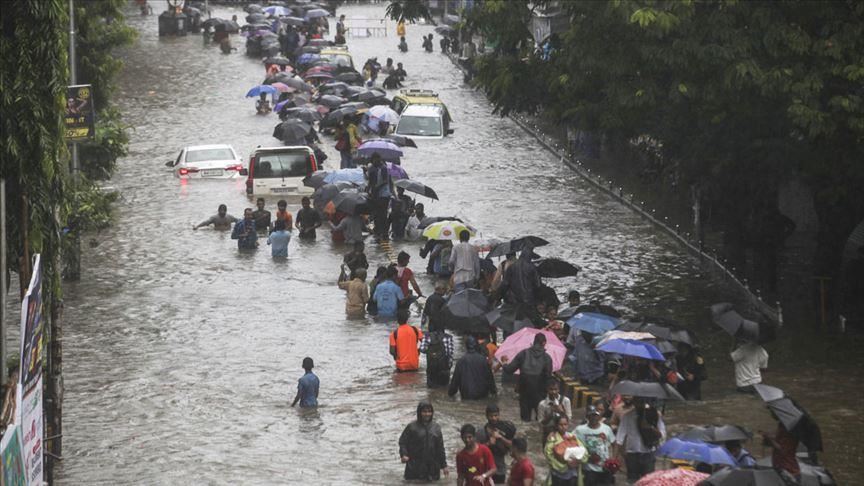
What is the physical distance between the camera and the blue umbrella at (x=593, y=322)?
22.5 m

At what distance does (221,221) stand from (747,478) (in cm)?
2301

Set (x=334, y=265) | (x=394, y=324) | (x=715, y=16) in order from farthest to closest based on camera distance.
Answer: (x=334, y=265) < (x=394, y=324) < (x=715, y=16)

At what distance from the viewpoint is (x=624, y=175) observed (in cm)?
4438

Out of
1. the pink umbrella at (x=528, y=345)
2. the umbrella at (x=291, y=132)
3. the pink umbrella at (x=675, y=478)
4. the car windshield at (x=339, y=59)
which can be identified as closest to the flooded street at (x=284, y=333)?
the pink umbrella at (x=528, y=345)

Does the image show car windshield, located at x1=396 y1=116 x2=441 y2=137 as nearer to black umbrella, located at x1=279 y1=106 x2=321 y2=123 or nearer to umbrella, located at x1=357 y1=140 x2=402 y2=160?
black umbrella, located at x1=279 y1=106 x2=321 y2=123

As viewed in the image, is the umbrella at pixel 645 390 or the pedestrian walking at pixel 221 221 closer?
the umbrella at pixel 645 390

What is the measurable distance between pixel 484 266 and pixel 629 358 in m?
8.02

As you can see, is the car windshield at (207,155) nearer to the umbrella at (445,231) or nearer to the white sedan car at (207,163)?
the white sedan car at (207,163)

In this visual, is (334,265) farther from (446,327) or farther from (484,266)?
(446,327)

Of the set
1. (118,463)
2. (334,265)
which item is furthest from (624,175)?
(118,463)

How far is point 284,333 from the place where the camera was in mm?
27484

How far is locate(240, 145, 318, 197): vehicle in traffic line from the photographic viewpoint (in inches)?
1596

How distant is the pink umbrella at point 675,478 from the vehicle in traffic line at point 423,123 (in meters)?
34.3

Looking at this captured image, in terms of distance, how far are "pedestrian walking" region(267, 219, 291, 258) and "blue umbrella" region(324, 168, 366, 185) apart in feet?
10.4
